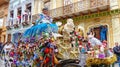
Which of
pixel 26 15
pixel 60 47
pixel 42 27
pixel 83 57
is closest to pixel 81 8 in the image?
pixel 26 15

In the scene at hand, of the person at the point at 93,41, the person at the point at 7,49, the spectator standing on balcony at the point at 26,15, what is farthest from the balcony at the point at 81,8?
the person at the point at 93,41

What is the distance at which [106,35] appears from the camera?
51.5ft

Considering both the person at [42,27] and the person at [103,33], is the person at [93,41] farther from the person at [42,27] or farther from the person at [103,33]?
the person at [103,33]

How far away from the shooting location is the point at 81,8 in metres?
17.1

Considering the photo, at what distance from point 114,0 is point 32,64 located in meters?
8.94

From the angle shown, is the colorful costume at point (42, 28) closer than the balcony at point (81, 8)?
Yes

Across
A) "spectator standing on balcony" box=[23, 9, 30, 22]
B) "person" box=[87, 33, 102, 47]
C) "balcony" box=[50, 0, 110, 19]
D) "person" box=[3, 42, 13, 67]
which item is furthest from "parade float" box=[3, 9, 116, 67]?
"spectator standing on balcony" box=[23, 9, 30, 22]

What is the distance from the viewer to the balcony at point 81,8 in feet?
51.8

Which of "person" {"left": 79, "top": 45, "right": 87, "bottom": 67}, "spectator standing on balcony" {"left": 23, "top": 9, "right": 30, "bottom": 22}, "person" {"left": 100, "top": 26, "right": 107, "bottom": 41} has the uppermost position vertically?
"spectator standing on balcony" {"left": 23, "top": 9, "right": 30, "bottom": 22}

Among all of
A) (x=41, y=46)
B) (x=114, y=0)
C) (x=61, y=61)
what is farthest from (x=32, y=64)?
(x=114, y=0)

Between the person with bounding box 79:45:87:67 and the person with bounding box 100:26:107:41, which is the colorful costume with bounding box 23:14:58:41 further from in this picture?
the person with bounding box 100:26:107:41

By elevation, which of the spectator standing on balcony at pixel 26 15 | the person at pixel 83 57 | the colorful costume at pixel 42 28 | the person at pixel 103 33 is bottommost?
the person at pixel 83 57

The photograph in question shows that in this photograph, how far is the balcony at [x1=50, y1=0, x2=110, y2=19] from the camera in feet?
51.8

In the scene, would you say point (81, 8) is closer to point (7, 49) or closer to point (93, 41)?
point (7, 49)
